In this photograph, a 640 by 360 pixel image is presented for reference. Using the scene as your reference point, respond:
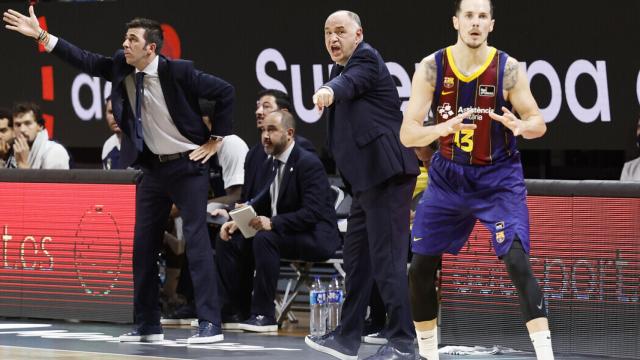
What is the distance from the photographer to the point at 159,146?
8422mm

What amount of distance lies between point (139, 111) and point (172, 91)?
26 cm

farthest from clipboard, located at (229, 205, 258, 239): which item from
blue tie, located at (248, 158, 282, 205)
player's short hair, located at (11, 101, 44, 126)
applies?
player's short hair, located at (11, 101, 44, 126)

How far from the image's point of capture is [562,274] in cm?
809

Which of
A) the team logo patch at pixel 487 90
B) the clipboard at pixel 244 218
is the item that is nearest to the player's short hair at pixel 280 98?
the clipboard at pixel 244 218

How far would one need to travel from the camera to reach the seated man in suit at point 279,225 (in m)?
9.43

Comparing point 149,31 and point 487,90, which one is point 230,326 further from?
point 487,90

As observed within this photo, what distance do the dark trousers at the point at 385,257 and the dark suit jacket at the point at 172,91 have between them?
1575 millimetres

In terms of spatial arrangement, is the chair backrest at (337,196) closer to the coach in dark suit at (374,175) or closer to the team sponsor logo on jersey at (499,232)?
the coach in dark suit at (374,175)

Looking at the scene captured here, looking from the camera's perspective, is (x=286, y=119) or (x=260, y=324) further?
(x=286, y=119)

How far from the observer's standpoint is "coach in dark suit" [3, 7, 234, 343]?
839cm

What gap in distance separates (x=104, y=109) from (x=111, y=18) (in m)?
0.88

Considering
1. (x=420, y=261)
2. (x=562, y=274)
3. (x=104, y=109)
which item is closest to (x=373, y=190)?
(x=420, y=261)

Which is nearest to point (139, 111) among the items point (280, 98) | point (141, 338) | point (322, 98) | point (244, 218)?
point (244, 218)

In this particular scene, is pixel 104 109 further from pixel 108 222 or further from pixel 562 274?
pixel 562 274
